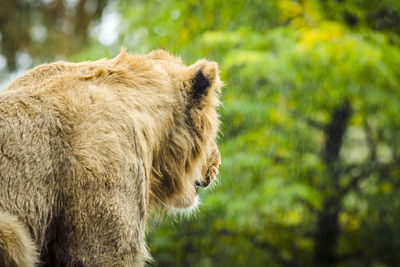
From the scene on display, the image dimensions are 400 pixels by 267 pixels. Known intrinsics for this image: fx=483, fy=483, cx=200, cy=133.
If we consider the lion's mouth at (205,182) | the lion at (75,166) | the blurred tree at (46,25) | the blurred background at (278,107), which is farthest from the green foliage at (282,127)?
the lion at (75,166)

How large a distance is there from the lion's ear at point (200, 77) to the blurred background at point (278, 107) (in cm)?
180

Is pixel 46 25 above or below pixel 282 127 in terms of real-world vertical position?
above

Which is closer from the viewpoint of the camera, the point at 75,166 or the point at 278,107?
the point at 75,166

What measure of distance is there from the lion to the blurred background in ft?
7.66

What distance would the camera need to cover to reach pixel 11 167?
94.0 inches

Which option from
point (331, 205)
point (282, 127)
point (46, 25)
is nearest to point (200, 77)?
point (282, 127)

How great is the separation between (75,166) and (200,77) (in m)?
1.17

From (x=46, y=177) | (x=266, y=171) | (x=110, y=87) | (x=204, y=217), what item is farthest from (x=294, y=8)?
(x=46, y=177)

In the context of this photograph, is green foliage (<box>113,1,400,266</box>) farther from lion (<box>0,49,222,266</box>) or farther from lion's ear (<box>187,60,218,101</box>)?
lion (<box>0,49,222,266</box>)

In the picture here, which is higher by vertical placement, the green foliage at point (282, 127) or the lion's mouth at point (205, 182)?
the lion's mouth at point (205, 182)

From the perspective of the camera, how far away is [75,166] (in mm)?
2502

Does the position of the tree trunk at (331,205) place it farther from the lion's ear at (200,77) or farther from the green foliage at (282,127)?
the lion's ear at (200,77)

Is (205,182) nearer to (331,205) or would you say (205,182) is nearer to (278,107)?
(278,107)

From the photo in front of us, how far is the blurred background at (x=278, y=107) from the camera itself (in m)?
6.76
